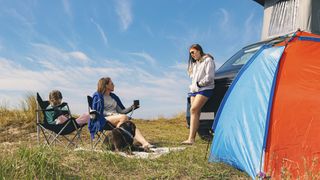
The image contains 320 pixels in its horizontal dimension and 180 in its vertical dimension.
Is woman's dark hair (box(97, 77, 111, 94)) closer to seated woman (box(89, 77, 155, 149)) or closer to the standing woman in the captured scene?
seated woman (box(89, 77, 155, 149))

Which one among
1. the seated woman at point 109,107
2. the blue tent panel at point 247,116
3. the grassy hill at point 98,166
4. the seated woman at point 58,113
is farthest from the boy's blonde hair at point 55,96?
the blue tent panel at point 247,116

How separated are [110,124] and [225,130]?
2.22 meters

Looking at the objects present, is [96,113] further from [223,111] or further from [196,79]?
[223,111]

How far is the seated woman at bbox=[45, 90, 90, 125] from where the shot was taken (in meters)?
6.02

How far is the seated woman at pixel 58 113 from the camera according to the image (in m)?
6.02

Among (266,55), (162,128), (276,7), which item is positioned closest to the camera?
(266,55)

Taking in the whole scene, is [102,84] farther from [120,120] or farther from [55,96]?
[55,96]

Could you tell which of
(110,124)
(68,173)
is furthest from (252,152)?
(110,124)

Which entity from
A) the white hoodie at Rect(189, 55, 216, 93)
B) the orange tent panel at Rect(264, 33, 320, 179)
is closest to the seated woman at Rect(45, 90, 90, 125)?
the white hoodie at Rect(189, 55, 216, 93)

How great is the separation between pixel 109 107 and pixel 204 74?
167cm

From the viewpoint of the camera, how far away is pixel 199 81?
5.82m

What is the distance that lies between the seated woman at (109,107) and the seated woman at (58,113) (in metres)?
0.30

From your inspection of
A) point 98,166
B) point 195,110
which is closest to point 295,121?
point 98,166

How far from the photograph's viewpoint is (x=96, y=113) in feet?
18.5
